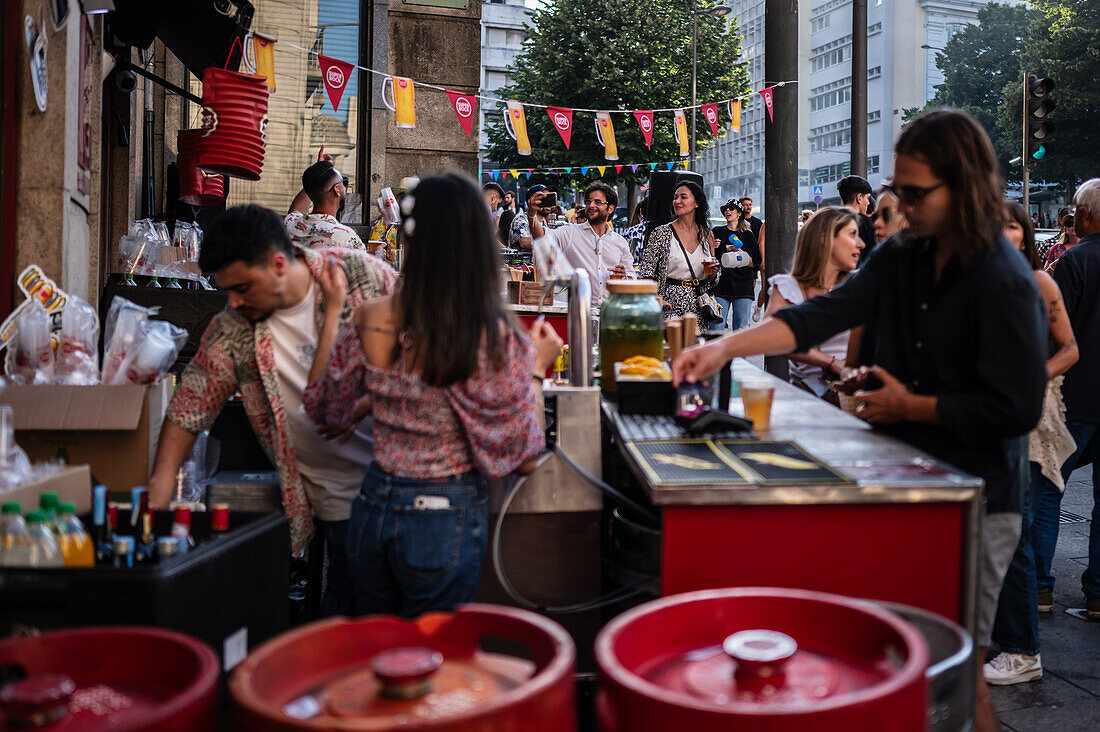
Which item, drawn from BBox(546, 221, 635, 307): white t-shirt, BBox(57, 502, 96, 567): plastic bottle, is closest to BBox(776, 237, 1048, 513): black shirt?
BBox(57, 502, 96, 567): plastic bottle

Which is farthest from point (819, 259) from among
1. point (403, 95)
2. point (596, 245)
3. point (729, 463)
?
point (403, 95)

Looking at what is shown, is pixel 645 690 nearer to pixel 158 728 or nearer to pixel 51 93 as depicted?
pixel 158 728

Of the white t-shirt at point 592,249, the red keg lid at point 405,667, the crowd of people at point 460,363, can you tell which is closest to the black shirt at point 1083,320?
the crowd of people at point 460,363

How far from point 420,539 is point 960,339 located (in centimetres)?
152

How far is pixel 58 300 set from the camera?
3.76 meters

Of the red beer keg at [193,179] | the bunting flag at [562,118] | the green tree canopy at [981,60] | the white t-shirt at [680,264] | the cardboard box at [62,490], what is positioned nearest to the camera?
the cardboard box at [62,490]

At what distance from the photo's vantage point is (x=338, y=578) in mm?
3258

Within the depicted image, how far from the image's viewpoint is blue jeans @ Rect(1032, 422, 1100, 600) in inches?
189

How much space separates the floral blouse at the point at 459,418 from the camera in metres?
2.49

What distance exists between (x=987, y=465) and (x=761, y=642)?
4.68 feet

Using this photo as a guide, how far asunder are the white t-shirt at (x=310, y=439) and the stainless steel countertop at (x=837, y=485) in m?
0.88

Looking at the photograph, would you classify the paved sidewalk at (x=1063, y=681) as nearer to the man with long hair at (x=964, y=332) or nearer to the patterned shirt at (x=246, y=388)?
the man with long hair at (x=964, y=332)

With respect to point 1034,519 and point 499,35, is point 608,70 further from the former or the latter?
point 499,35

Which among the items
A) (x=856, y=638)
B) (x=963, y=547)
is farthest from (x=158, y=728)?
(x=963, y=547)
